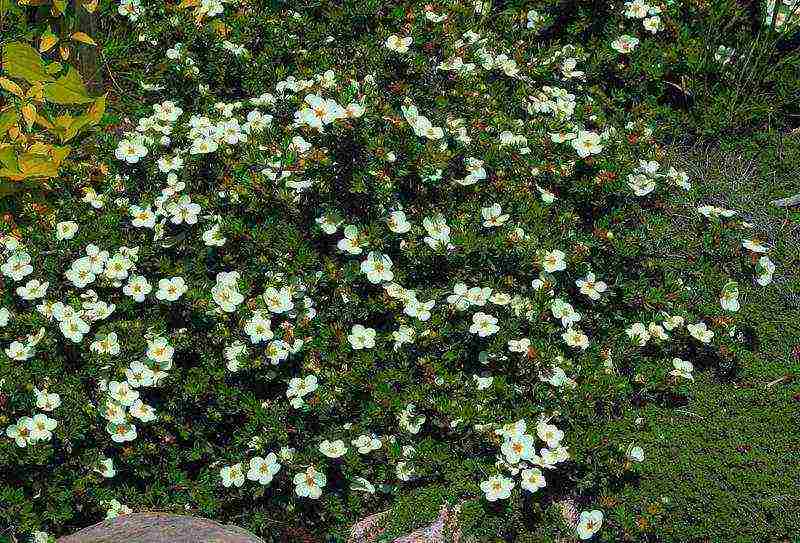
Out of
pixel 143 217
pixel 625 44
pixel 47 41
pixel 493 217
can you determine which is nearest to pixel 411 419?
pixel 493 217

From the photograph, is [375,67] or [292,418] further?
[375,67]

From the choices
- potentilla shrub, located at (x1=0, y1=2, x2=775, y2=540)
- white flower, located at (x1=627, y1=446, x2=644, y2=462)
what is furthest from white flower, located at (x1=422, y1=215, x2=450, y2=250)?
white flower, located at (x1=627, y1=446, x2=644, y2=462)

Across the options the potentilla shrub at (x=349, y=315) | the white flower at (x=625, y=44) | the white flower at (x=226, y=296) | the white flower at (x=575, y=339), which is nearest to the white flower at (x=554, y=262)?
the potentilla shrub at (x=349, y=315)

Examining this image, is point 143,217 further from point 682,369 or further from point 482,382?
point 682,369

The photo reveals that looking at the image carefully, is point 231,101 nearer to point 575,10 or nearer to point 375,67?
point 375,67

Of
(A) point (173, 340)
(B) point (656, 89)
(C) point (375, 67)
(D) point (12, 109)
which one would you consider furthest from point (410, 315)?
(B) point (656, 89)

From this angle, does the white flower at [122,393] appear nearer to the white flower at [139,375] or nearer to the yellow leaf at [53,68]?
the white flower at [139,375]

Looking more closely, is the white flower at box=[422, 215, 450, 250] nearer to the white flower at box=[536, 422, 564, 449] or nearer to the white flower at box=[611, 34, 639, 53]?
the white flower at box=[536, 422, 564, 449]
